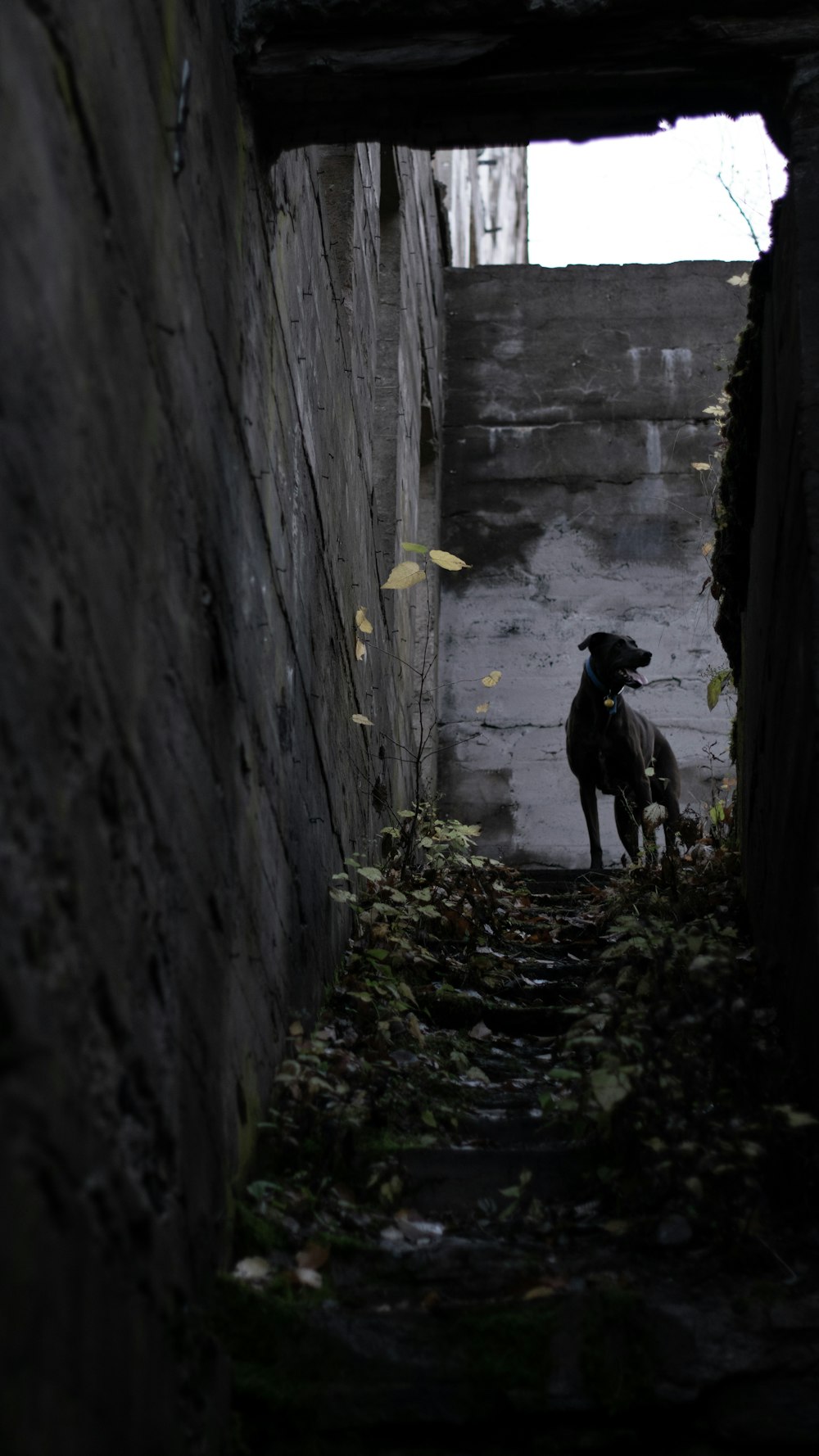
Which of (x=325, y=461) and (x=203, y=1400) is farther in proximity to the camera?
(x=325, y=461)

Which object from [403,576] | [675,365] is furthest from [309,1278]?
[675,365]

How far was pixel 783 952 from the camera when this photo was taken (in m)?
3.95

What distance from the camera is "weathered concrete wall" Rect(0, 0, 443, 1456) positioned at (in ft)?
5.71

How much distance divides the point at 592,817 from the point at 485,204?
40.2 feet

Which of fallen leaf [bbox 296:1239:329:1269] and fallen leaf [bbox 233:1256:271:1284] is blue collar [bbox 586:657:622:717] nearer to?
fallen leaf [bbox 296:1239:329:1269]

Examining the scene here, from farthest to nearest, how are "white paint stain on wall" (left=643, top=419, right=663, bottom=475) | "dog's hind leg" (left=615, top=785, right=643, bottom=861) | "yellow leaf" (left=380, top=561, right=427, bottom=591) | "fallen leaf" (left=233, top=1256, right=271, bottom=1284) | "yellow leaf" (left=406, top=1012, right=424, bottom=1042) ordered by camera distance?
"white paint stain on wall" (left=643, top=419, right=663, bottom=475) < "dog's hind leg" (left=615, top=785, right=643, bottom=861) < "yellow leaf" (left=380, top=561, right=427, bottom=591) < "yellow leaf" (left=406, top=1012, right=424, bottom=1042) < "fallen leaf" (left=233, top=1256, right=271, bottom=1284)

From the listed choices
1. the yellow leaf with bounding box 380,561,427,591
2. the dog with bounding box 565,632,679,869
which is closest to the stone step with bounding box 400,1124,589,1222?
the yellow leaf with bounding box 380,561,427,591

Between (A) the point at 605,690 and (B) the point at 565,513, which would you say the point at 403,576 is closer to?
(A) the point at 605,690

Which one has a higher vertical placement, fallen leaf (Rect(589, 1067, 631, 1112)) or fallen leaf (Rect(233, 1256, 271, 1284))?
fallen leaf (Rect(589, 1067, 631, 1112))

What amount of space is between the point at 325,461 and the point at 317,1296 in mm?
3193

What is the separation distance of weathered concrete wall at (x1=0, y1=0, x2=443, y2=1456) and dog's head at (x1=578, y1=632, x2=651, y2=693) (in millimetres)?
4307

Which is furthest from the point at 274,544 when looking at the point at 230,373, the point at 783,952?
the point at 783,952

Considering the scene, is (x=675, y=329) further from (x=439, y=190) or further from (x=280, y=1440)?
(x=280, y=1440)

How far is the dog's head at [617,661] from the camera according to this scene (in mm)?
8344
